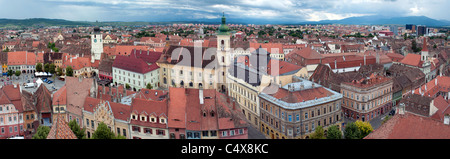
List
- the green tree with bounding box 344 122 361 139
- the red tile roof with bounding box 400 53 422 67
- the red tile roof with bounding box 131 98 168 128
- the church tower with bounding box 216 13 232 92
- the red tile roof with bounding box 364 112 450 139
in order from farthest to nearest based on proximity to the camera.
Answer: the red tile roof with bounding box 400 53 422 67 < the church tower with bounding box 216 13 232 92 < the red tile roof with bounding box 131 98 168 128 < the green tree with bounding box 344 122 361 139 < the red tile roof with bounding box 364 112 450 139

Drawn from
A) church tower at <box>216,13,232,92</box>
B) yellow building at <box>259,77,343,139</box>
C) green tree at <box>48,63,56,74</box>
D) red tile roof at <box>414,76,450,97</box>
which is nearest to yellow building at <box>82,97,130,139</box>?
yellow building at <box>259,77,343,139</box>

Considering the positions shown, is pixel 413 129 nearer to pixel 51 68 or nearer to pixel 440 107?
pixel 440 107

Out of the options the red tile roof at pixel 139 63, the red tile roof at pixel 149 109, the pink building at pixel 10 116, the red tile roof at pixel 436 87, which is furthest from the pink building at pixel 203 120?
the red tile roof at pixel 139 63

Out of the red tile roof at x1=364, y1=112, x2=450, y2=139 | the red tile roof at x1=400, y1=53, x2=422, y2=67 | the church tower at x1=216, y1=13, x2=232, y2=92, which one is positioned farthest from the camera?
the red tile roof at x1=400, y1=53, x2=422, y2=67

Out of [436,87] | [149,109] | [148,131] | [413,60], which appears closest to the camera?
[148,131]

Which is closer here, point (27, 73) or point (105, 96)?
point (105, 96)

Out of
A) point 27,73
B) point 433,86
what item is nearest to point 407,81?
point 433,86

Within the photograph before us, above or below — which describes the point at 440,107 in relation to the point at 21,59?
below

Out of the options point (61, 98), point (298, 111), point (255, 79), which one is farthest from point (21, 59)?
point (298, 111)

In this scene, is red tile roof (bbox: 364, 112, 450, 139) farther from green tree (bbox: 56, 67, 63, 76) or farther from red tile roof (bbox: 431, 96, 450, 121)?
green tree (bbox: 56, 67, 63, 76)

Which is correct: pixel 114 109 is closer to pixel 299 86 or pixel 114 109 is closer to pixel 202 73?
pixel 299 86
